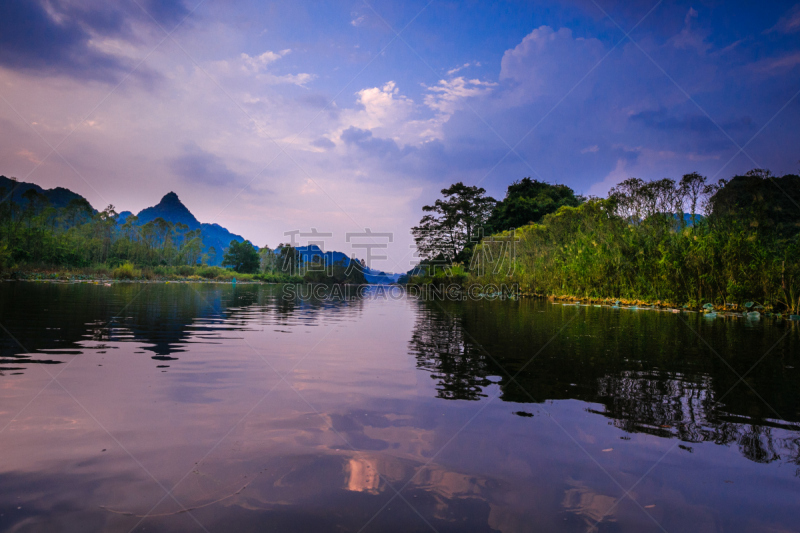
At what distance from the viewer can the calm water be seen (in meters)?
1.95

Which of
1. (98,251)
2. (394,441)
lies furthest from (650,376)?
(98,251)

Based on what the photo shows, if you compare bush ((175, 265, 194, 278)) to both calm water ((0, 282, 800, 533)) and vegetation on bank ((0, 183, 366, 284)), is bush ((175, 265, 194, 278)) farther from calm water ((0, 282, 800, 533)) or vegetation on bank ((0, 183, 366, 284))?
calm water ((0, 282, 800, 533))

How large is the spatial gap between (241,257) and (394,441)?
9114 cm

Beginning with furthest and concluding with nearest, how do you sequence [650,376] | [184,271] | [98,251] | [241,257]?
[241,257] → [184,271] → [98,251] → [650,376]

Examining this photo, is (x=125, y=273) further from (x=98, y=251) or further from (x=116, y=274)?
(x=98, y=251)

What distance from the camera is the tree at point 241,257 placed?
3413 inches

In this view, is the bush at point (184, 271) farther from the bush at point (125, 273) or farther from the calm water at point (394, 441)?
the calm water at point (394, 441)

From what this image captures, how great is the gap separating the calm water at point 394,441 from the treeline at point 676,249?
9.28 meters

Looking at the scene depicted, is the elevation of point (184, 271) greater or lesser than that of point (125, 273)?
greater

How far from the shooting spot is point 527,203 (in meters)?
43.1

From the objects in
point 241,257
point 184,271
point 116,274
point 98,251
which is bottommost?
point 116,274

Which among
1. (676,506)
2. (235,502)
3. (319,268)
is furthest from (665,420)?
(319,268)

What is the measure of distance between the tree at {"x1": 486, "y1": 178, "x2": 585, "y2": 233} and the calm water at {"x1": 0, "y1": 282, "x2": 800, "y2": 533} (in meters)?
38.1

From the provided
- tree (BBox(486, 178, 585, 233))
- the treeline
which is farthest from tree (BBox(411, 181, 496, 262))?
the treeline
